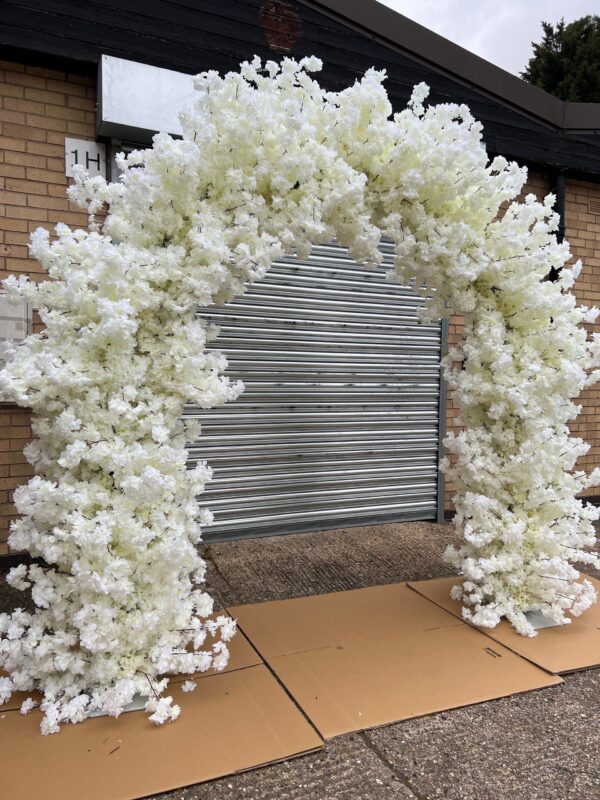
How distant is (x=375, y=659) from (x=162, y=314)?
2.05 meters

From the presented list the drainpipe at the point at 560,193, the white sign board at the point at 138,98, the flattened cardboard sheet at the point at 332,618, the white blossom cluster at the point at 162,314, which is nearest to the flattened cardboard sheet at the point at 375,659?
the flattened cardboard sheet at the point at 332,618

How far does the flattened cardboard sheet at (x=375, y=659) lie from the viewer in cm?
270

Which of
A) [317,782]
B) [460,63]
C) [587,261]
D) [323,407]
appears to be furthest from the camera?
[587,261]

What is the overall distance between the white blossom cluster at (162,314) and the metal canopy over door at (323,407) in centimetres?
194

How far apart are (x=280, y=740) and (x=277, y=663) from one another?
1.97 feet

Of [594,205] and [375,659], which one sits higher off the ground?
[594,205]

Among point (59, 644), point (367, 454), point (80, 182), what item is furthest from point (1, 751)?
point (367, 454)

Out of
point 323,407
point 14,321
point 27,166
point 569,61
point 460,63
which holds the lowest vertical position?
point 323,407

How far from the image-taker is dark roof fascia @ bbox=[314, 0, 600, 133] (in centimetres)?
502

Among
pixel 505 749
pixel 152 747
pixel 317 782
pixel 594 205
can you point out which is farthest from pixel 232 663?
pixel 594 205

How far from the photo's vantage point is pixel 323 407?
5223 millimetres

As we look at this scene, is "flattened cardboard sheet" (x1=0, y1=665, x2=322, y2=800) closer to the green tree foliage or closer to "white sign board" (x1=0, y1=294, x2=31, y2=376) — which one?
"white sign board" (x1=0, y1=294, x2=31, y2=376)

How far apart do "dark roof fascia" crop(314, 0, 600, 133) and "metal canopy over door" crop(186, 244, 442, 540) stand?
1.75m

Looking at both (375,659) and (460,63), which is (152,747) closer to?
(375,659)
